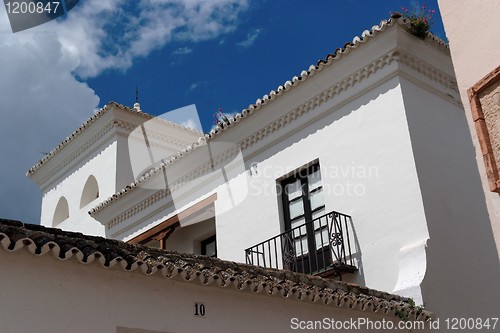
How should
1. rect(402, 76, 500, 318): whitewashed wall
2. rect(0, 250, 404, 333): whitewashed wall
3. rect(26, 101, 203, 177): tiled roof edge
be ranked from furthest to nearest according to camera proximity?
rect(26, 101, 203, 177): tiled roof edge → rect(402, 76, 500, 318): whitewashed wall → rect(0, 250, 404, 333): whitewashed wall

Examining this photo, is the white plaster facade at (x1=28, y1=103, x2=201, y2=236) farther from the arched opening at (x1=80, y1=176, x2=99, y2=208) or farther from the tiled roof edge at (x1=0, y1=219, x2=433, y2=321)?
the tiled roof edge at (x1=0, y1=219, x2=433, y2=321)

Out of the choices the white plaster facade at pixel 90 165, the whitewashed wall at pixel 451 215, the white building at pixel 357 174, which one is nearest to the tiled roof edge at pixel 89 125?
the white plaster facade at pixel 90 165

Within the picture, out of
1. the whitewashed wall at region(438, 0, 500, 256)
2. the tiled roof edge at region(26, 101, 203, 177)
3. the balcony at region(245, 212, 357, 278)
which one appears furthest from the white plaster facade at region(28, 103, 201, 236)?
the whitewashed wall at region(438, 0, 500, 256)

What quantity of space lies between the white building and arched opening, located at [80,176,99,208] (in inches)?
264

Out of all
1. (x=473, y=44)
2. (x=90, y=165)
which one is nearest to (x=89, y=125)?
(x=90, y=165)

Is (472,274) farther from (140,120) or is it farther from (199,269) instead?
(140,120)

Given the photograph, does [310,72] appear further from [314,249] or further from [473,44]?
[473,44]

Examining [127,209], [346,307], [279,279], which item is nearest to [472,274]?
[346,307]

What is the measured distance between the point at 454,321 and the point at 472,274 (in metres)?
0.81

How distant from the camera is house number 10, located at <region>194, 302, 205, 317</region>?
6679 millimetres

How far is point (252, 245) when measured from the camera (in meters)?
10.8

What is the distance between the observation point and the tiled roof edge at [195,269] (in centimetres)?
573

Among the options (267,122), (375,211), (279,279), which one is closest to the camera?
(279,279)

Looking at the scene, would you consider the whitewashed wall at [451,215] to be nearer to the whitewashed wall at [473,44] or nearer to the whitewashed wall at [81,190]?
the whitewashed wall at [473,44]
